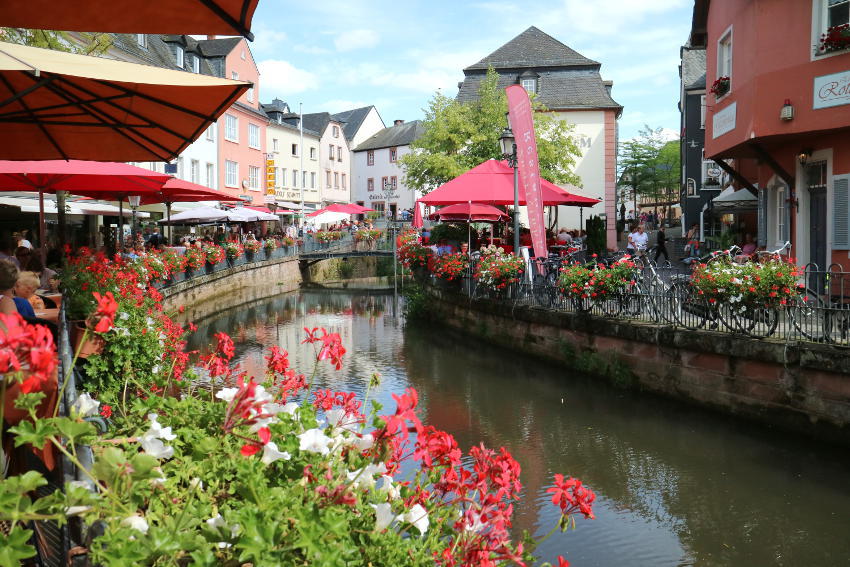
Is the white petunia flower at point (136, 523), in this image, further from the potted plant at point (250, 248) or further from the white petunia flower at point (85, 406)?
the potted plant at point (250, 248)

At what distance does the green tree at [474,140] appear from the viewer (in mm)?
33719

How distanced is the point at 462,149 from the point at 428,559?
33978mm

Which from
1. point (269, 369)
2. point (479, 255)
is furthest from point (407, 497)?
point (479, 255)

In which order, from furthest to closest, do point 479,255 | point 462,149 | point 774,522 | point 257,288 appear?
point 462,149, point 257,288, point 479,255, point 774,522

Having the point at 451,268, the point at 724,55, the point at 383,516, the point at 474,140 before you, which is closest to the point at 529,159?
the point at 451,268

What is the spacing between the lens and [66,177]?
41.8 ft

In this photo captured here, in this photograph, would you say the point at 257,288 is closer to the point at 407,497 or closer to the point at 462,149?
the point at 462,149

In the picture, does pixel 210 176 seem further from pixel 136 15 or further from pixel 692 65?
pixel 136 15

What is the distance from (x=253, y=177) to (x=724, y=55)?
113 feet

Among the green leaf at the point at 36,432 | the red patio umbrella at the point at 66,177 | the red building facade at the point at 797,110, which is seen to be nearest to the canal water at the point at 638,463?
the red patio umbrella at the point at 66,177

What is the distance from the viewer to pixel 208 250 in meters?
25.8

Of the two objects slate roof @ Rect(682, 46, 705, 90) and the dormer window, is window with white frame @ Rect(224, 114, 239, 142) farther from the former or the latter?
slate roof @ Rect(682, 46, 705, 90)

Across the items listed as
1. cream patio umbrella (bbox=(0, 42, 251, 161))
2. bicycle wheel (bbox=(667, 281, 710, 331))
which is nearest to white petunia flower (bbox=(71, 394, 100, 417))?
cream patio umbrella (bbox=(0, 42, 251, 161))

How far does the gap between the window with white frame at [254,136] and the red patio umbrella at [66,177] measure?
32838 mm
